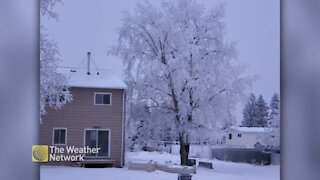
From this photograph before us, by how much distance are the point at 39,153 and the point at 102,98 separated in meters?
0.52

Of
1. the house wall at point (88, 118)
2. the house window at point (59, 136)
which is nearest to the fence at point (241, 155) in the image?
the house wall at point (88, 118)

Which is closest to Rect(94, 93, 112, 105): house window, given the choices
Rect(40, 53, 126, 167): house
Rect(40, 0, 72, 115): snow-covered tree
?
Rect(40, 53, 126, 167): house

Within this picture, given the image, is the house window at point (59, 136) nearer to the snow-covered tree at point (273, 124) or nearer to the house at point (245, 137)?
the house at point (245, 137)

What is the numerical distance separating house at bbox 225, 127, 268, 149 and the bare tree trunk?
225 millimetres

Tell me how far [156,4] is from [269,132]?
0.92 metres

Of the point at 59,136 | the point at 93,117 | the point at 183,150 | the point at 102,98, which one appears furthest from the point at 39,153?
the point at 183,150

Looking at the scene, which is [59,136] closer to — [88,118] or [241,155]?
[88,118]

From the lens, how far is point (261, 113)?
201cm

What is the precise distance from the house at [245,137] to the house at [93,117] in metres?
0.61

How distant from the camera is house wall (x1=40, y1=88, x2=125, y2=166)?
1.88m

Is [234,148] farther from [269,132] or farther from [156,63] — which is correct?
[156,63]

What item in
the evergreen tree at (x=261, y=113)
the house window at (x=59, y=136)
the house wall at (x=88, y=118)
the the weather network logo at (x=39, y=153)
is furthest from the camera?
the evergreen tree at (x=261, y=113)

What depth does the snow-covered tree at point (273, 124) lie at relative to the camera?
192 centimetres

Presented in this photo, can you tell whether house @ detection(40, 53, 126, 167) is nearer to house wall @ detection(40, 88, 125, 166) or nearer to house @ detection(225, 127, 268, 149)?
house wall @ detection(40, 88, 125, 166)
